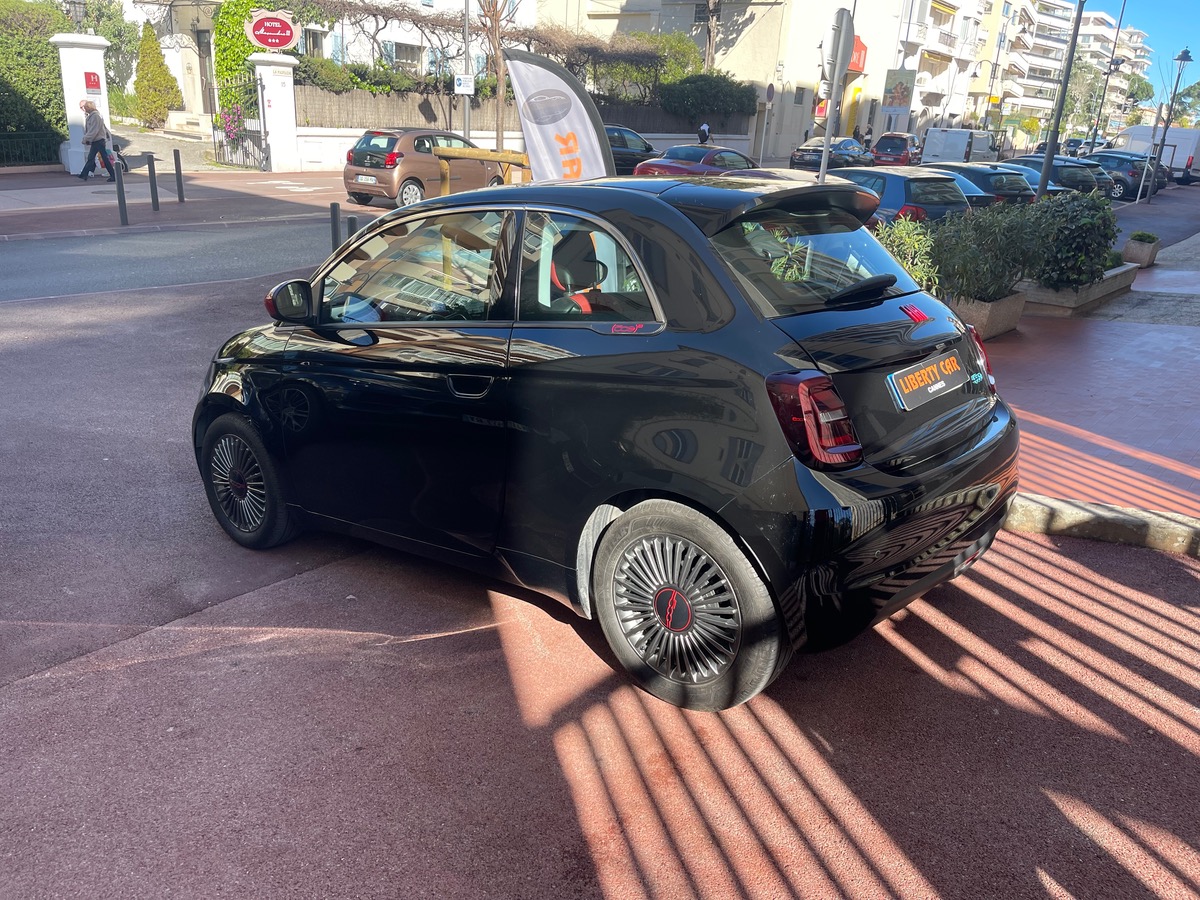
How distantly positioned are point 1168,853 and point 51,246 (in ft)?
51.4

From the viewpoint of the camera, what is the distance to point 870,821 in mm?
3002

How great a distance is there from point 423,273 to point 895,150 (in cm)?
4070

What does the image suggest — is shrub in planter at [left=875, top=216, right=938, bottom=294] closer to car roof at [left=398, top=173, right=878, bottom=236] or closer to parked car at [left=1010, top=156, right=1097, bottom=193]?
car roof at [left=398, top=173, right=878, bottom=236]

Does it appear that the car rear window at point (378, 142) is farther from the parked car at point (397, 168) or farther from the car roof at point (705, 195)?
the car roof at point (705, 195)

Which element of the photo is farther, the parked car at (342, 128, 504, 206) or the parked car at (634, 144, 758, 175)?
the parked car at (634, 144, 758, 175)

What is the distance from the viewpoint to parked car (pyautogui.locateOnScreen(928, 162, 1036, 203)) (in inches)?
715

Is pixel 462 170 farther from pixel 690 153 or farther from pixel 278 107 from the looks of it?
pixel 278 107

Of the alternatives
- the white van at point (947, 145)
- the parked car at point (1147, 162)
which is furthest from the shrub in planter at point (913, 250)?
the white van at point (947, 145)

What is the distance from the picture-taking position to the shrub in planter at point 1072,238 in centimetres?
1102

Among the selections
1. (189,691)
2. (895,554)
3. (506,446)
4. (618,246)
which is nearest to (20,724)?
(189,691)

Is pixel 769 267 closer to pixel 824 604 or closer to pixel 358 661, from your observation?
pixel 824 604

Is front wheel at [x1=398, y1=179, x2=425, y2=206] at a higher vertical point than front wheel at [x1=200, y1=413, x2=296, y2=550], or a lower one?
lower

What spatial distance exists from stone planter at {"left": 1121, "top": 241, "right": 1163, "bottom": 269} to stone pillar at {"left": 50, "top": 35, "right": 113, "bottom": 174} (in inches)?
894

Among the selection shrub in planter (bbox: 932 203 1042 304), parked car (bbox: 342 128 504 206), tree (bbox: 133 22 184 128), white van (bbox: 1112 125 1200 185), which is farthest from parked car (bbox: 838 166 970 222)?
white van (bbox: 1112 125 1200 185)
